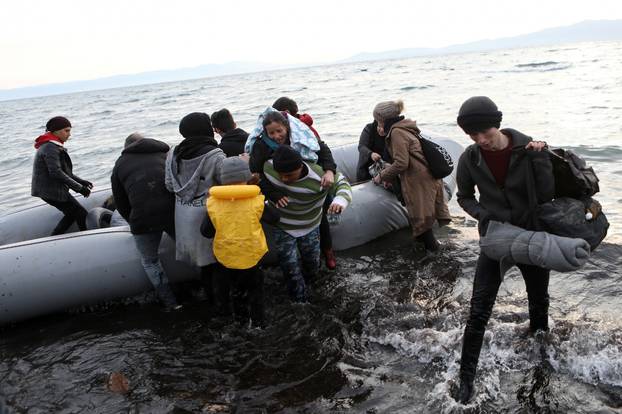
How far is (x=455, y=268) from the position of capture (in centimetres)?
539

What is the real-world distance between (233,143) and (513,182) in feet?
9.85

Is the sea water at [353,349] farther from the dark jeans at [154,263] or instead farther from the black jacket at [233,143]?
the black jacket at [233,143]

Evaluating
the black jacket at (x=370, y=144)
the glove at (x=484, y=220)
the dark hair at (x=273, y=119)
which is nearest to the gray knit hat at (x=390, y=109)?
the black jacket at (x=370, y=144)

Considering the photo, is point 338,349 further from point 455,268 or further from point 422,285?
point 455,268

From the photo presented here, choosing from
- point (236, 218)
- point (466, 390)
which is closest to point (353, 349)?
point (466, 390)

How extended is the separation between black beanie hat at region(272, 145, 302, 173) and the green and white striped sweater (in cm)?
21

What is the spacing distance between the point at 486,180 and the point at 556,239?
0.50 m

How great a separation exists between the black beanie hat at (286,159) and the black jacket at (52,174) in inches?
120

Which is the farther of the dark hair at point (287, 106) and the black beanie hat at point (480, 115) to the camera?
the dark hair at point (287, 106)

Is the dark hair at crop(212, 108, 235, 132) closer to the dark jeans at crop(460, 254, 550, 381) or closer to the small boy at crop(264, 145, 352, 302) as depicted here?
the small boy at crop(264, 145, 352, 302)

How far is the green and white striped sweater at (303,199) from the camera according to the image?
4.22 m

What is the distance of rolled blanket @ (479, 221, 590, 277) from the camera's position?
2.72 metres

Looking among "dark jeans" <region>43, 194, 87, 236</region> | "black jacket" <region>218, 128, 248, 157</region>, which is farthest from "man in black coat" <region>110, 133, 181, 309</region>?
"dark jeans" <region>43, 194, 87, 236</region>

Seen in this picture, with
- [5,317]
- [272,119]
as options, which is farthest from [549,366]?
[5,317]
